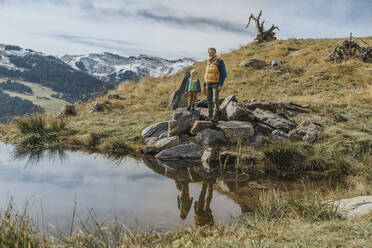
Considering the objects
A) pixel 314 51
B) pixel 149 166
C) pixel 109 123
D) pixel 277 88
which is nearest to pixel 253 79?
pixel 277 88

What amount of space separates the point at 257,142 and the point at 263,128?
3.18 ft

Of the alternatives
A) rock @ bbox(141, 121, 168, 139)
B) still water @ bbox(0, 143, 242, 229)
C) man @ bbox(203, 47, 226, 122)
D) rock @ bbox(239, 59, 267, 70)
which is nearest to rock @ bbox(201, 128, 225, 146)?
man @ bbox(203, 47, 226, 122)

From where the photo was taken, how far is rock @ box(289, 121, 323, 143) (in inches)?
329

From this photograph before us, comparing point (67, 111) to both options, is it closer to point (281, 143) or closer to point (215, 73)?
point (215, 73)

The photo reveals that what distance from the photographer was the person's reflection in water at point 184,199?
475 cm

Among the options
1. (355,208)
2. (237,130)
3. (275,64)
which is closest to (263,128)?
(237,130)

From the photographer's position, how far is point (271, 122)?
30.8 ft

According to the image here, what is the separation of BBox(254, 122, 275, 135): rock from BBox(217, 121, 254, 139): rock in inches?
15.5

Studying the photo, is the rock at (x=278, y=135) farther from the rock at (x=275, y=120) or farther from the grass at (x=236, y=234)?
the grass at (x=236, y=234)

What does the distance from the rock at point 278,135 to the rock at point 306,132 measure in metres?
0.19

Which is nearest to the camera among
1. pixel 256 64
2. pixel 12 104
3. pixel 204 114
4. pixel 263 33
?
pixel 204 114

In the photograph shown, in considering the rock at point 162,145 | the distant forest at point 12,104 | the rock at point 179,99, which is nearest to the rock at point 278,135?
the rock at point 162,145

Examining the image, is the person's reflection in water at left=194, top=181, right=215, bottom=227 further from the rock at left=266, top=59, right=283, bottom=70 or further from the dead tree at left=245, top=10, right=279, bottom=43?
the dead tree at left=245, top=10, right=279, bottom=43

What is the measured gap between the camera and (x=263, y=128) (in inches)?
360
